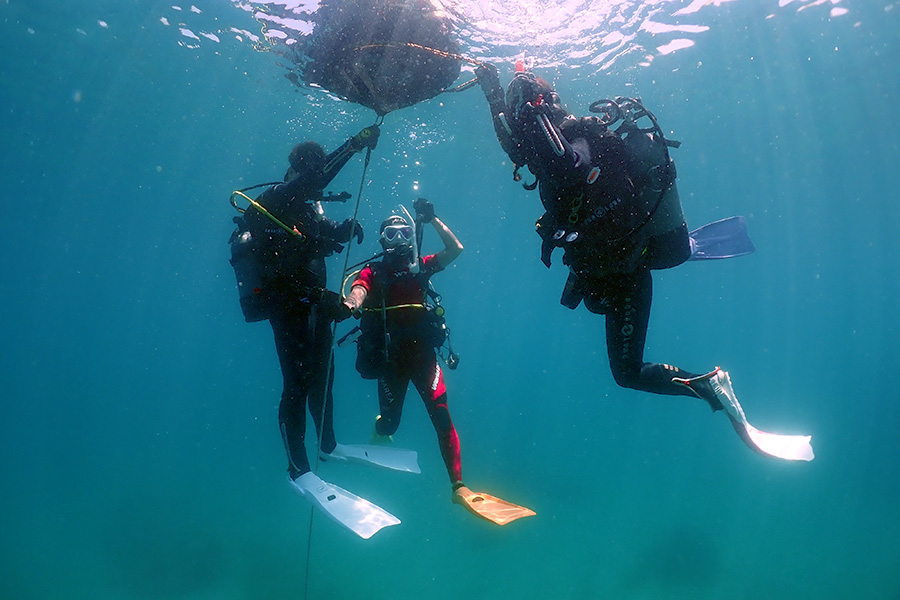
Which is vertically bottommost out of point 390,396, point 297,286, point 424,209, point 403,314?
point 390,396

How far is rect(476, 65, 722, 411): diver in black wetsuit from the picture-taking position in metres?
3.24

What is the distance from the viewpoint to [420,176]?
24281mm

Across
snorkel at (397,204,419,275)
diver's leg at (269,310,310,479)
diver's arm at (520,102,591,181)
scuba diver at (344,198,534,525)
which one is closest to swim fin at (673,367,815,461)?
diver's arm at (520,102,591,181)

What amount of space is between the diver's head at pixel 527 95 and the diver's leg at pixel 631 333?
4.84ft

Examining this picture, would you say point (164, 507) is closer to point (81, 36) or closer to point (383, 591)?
point (383, 591)

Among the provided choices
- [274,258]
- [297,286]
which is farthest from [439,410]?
[274,258]

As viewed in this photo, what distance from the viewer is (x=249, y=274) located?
4.84 metres

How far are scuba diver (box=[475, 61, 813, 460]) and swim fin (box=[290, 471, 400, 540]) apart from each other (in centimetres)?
250

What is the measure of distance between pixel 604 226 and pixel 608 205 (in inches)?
6.6

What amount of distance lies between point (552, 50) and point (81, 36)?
534 inches

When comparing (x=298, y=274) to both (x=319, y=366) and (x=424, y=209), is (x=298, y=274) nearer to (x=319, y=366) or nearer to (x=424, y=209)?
(x=319, y=366)

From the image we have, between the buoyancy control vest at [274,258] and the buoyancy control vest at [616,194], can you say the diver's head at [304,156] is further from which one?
the buoyancy control vest at [616,194]

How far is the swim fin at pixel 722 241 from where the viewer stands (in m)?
4.27

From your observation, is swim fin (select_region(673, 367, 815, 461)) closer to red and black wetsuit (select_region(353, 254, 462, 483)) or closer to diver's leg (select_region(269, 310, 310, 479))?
red and black wetsuit (select_region(353, 254, 462, 483))
